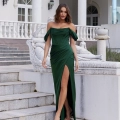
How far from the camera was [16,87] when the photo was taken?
279 inches

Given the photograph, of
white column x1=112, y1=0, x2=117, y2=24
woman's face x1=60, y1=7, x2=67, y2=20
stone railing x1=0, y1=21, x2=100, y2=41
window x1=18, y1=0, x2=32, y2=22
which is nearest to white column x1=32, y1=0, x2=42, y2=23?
stone railing x1=0, y1=21, x2=100, y2=41

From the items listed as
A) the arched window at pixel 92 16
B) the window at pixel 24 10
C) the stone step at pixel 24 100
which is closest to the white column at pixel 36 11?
the window at pixel 24 10

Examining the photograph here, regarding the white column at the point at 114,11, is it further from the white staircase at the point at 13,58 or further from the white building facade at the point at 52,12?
the white staircase at the point at 13,58

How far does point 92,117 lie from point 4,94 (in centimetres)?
167

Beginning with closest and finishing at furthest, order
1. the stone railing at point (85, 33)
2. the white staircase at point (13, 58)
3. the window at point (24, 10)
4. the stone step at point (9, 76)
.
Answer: the stone step at point (9, 76) < the white staircase at point (13, 58) < the stone railing at point (85, 33) < the window at point (24, 10)

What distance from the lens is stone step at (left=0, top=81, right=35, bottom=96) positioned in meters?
6.86

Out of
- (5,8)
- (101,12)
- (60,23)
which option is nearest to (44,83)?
(60,23)

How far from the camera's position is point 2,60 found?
501 inches

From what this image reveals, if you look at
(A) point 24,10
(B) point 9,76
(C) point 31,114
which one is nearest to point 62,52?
(C) point 31,114

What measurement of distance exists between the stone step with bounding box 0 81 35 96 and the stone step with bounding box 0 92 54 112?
0.56 feet

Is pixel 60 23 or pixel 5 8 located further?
pixel 5 8

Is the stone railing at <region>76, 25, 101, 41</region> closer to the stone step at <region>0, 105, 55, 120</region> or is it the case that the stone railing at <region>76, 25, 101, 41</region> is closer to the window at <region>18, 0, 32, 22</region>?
the window at <region>18, 0, 32, 22</region>

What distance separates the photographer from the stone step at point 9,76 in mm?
7442

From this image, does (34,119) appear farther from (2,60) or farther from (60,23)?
(2,60)
